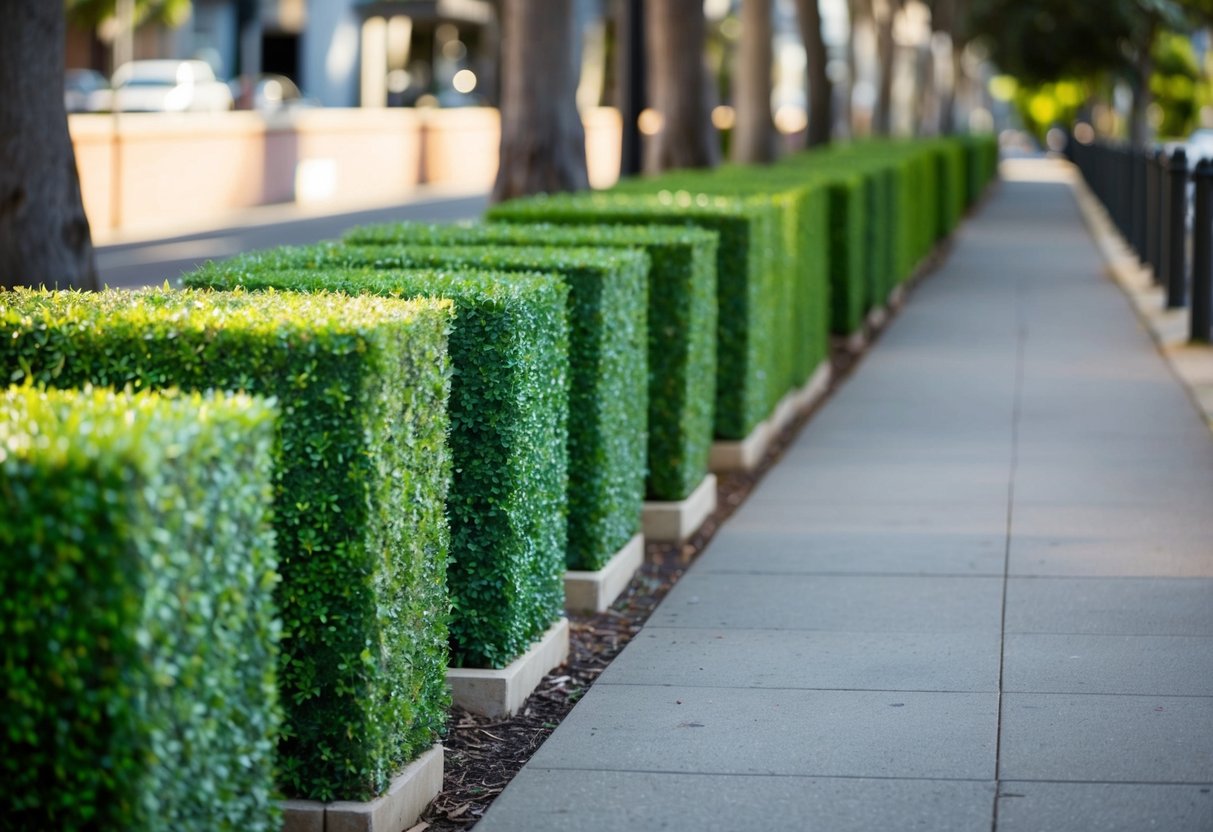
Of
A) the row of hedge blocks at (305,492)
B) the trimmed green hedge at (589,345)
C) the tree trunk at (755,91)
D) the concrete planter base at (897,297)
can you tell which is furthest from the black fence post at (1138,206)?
the trimmed green hedge at (589,345)

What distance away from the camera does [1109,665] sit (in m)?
6.07

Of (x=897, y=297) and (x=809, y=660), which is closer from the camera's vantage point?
(x=809, y=660)

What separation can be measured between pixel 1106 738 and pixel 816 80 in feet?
76.0

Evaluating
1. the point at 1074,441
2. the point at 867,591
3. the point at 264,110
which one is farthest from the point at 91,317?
the point at 264,110

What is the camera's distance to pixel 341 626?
4.43 metres

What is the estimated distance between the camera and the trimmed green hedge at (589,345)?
6.79 m

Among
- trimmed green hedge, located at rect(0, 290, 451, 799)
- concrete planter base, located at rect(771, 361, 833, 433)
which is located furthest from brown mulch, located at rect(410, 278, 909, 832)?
concrete planter base, located at rect(771, 361, 833, 433)

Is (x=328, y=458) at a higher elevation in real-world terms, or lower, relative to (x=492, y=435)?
higher

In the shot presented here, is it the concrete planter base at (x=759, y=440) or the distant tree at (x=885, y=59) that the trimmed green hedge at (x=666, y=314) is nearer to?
the concrete planter base at (x=759, y=440)

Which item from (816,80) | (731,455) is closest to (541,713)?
(731,455)

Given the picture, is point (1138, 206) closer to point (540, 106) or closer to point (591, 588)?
point (540, 106)

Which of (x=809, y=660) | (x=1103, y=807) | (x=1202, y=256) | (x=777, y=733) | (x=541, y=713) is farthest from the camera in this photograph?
(x=1202, y=256)

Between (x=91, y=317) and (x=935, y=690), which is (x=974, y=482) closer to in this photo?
(x=935, y=690)

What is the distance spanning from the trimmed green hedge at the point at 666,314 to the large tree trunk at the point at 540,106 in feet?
14.6
